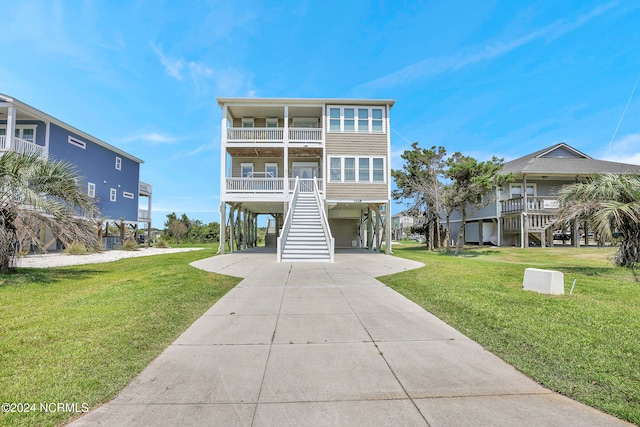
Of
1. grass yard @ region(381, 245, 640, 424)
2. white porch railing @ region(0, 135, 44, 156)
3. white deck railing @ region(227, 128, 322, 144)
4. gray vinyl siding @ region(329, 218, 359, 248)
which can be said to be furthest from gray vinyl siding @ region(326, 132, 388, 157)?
white porch railing @ region(0, 135, 44, 156)

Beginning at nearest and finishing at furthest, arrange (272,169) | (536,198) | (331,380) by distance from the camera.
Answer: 1. (331,380)
2. (272,169)
3. (536,198)

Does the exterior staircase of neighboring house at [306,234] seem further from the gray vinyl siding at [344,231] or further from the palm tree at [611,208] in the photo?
the palm tree at [611,208]

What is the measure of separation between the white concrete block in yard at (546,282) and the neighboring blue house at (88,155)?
16.8 m

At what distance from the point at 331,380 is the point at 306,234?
1109 cm

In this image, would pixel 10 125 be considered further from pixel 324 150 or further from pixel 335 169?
pixel 335 169

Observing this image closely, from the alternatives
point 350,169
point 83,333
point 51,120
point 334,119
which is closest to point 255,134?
point 334,119

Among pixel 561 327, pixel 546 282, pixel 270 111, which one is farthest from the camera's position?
pixel 270 111

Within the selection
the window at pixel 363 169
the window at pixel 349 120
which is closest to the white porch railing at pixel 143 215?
the window at pixel 349 120

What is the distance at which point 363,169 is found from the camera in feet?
57.7

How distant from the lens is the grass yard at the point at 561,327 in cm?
287

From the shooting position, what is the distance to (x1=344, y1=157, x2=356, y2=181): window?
17.6 m

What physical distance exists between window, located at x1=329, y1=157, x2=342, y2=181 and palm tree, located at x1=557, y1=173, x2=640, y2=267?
10435mm

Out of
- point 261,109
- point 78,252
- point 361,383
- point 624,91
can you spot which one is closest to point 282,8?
point 261,109

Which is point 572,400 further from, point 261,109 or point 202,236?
point 202,236
